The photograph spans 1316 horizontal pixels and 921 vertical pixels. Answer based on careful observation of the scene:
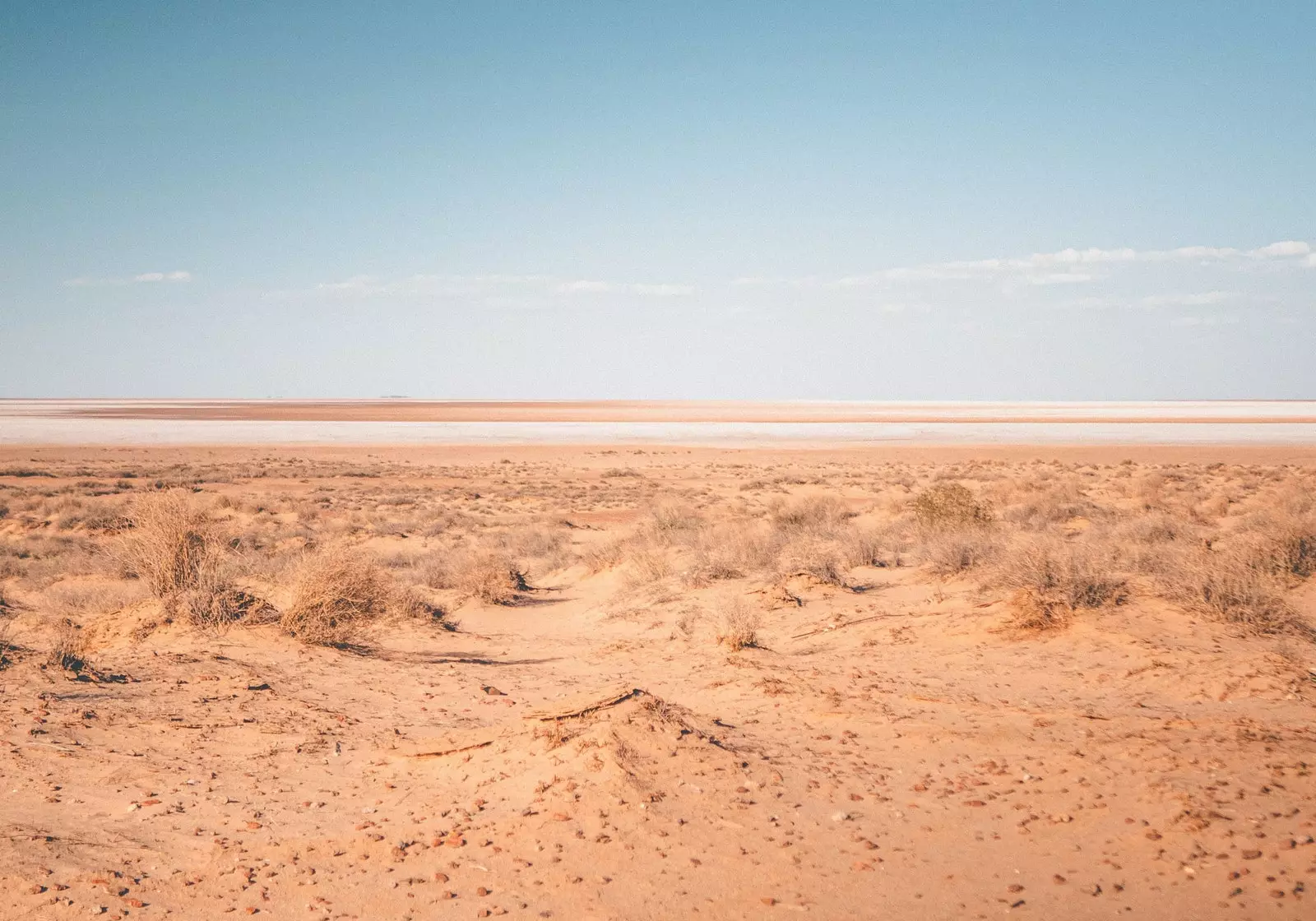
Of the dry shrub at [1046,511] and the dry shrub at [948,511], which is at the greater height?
the dry shrub at [948,511]

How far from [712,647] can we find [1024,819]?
527cm

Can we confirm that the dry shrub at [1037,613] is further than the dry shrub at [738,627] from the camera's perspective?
No

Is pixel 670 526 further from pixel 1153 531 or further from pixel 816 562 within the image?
pixel 1153 531

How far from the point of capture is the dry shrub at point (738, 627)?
10633 millimetres

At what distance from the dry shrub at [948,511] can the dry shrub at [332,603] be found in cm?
1112

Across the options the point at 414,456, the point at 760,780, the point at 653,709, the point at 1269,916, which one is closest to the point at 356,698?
the point at 653,709

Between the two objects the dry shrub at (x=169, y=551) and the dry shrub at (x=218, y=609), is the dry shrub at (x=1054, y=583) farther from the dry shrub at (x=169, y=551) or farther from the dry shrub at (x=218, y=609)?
the dry shrub at (x=169, y=551)

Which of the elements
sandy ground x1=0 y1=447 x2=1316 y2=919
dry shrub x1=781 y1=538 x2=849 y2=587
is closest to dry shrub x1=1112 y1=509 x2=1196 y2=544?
sandy ground x1=0 y1=447 x2=1316 y2=919

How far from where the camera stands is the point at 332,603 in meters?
11.2

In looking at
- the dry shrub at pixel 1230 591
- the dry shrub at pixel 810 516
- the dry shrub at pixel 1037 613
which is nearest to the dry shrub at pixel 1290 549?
the dry shrub at pixel 1230 591

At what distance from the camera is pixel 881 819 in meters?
5.86

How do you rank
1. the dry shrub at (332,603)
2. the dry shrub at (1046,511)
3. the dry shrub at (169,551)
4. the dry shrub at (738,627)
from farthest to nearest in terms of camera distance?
the dry shrub at (1046,511) < the dry shrub at (169,551) < the dry shrub at (332,603) < the dry shrub at (738,627)

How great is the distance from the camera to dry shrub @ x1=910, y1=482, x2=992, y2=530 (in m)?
18.5

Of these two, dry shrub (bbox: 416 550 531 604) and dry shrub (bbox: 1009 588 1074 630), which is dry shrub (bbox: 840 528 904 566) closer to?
dry shrub (bbox: 1009 588 1074 630)
